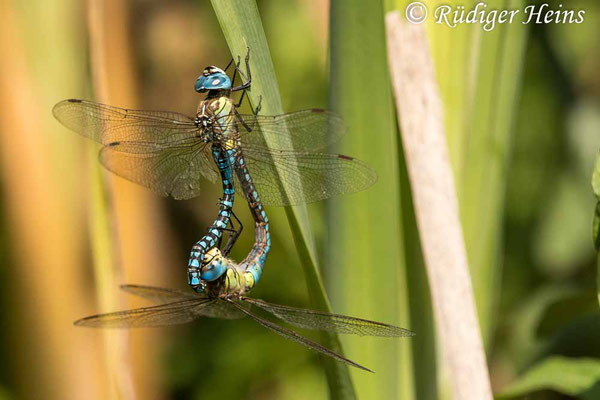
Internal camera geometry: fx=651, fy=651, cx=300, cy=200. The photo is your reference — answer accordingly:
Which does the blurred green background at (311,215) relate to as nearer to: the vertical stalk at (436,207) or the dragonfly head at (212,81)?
the vertical stalk at (436,207)

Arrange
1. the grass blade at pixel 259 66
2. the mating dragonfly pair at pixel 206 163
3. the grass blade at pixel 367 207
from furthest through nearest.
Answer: the mating dragonfly pair at pixel 206 163
the grass blade at pixel 367 207
the grass blade at pixel 259 66

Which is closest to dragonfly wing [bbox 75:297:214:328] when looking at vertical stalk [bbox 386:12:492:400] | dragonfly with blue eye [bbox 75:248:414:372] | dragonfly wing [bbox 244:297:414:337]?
dragonfly with blue eye [bbox 75:248:414:372]

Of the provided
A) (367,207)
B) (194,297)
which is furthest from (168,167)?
(367,207)

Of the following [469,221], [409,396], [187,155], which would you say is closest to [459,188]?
[469,221]

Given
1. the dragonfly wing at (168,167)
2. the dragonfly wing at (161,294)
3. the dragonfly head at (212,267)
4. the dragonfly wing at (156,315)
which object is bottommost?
the dragonfly wing at (156,315)

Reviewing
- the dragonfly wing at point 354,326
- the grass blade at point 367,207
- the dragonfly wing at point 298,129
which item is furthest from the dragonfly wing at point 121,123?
the dragonfly wing at point 354,326

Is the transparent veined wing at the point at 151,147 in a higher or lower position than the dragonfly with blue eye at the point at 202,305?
higher

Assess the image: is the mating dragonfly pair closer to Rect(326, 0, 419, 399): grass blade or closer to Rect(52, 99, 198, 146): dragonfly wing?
Rect(52, 99, 198, 146): dragonfly wing
